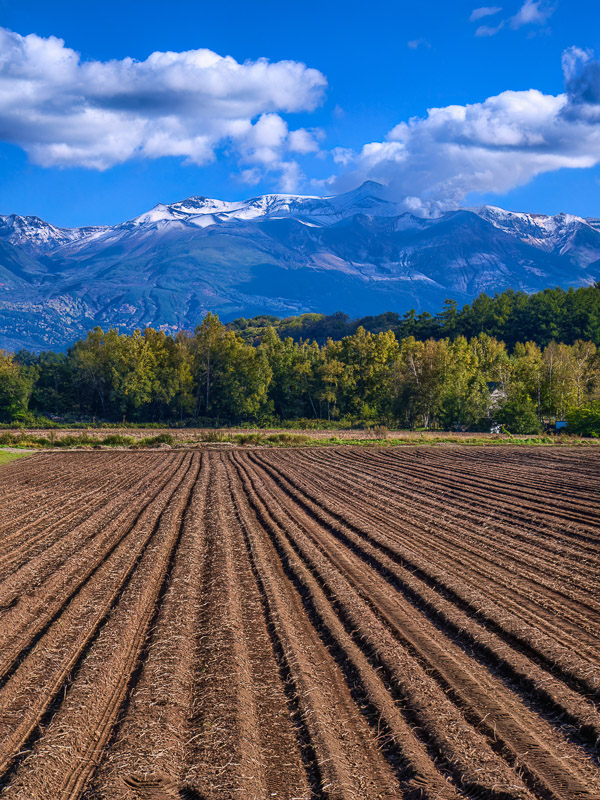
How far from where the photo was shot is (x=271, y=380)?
68.3 m

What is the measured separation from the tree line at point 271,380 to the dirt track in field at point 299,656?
44512 mm

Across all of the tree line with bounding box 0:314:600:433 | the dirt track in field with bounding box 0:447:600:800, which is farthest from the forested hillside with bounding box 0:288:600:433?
the dirt track in field with bounding box 0:447:600:800

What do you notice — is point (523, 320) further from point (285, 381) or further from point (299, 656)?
point (299, 656)

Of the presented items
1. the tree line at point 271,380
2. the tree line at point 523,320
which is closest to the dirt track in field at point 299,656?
the tree line at point 271,380

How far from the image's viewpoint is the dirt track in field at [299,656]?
5.61 meters

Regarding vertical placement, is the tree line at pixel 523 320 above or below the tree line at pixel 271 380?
above

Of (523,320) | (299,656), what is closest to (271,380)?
(523,320)

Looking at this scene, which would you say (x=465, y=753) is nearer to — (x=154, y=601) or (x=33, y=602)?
(x=154, y=601)

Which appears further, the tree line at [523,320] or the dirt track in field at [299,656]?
the tree line at [523,320]

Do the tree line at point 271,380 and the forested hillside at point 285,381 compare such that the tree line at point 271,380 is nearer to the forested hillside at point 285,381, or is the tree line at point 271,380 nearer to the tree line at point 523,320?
the forested hillside at point 285,381

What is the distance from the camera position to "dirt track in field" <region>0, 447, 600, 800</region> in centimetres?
561

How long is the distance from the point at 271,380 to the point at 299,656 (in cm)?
6073

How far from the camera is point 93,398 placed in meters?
70.7

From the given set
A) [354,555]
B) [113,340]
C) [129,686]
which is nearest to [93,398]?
[113,340]
